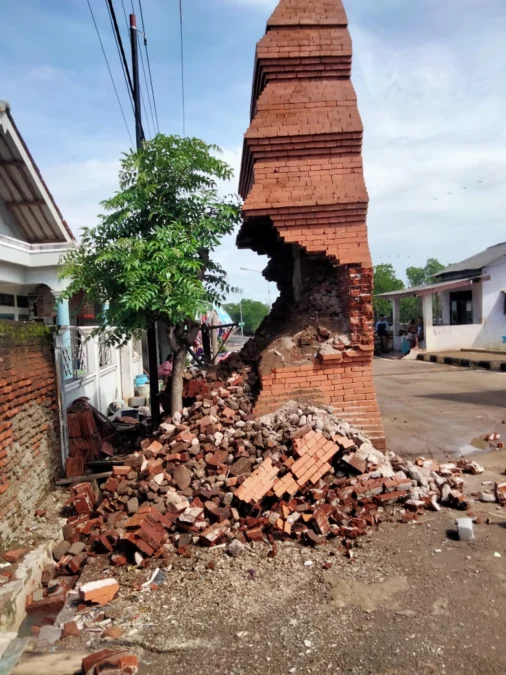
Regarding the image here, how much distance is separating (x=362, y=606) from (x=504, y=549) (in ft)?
4.73

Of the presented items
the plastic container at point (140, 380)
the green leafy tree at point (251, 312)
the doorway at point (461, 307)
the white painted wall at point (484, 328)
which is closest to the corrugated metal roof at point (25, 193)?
the plastic container at point (140, 380)

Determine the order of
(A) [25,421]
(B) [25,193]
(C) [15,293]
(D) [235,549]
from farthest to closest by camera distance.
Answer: (C) [15,293] → (B) [25,193] → (A) [25,421] → (D) [235,549]

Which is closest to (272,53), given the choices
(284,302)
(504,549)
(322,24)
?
(322,24)

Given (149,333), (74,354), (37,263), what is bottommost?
(74,354)

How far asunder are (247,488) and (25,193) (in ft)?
27.4

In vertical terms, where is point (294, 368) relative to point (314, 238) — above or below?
below

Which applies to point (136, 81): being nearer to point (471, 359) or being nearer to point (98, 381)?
point (98, 381)

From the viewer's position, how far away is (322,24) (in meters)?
6.28

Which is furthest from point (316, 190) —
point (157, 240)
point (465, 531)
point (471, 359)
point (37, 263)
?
point (471, 359)

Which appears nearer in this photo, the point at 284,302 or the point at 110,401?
the point at 284,302

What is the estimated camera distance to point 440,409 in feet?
30.7

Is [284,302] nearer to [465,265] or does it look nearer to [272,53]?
[272,53]

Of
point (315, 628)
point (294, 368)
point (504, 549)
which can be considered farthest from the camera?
point (294, 368)

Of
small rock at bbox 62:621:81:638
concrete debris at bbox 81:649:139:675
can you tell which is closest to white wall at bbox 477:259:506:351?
small rock at bbox 62:621:81:638
